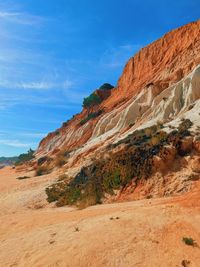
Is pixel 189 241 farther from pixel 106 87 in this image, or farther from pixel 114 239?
pixel 106 87

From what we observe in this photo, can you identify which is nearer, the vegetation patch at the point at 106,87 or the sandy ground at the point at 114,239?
the sandy ground at the point at 114,239

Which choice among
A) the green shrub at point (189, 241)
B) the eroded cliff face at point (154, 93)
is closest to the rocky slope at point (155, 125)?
the eroded cliff face at point (154, 93)

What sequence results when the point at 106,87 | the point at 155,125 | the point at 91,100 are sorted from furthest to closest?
the point at 106,87 < the point at 91,100 < the point at 155,125

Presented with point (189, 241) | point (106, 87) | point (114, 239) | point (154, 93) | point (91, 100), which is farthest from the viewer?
point (106, 87)

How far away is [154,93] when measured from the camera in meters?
35.2

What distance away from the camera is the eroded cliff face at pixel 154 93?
88.6 ft

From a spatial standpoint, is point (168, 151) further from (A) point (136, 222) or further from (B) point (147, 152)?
(A) point (136, 222)

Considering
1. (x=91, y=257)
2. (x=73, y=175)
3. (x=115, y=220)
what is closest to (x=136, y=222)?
(x=115, y=220)

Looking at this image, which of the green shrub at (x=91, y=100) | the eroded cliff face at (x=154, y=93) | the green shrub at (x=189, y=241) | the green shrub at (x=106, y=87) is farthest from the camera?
the green shrub at (x=106, y=87)

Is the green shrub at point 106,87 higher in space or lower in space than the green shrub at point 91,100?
higher

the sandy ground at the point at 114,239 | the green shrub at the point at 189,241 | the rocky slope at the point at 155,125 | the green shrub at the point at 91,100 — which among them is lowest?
the green shrub at the point at 189,241

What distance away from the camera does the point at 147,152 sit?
17594mm

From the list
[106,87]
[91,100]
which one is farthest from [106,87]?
[91,100]

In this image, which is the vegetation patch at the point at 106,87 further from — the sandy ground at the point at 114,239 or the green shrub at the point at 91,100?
the sandy ground at the point at 114,239
